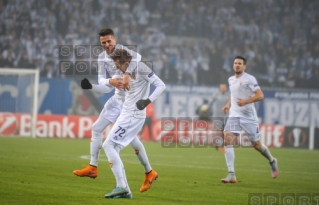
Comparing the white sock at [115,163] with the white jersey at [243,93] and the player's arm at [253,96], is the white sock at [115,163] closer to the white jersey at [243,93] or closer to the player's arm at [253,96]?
the player's arm at [253,96]

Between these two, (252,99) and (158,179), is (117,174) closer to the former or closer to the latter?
(158,179)

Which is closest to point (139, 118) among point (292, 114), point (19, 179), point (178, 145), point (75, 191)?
point (75, 191)

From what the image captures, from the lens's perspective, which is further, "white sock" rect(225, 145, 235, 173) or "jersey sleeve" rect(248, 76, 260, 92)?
"jersey sleeve" rect(248, 76, 260, 92)

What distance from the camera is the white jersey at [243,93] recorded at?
13.6 m

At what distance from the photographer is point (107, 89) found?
10.4m

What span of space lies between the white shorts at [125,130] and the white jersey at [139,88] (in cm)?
9

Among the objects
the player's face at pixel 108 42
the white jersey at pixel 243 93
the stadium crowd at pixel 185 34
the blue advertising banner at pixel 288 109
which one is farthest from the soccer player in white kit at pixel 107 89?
the blue advertising banner at pixel 288 109

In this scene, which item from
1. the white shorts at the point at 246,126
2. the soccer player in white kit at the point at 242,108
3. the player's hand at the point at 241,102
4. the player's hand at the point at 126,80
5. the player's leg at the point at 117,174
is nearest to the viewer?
the player's leg at the point at 117,174

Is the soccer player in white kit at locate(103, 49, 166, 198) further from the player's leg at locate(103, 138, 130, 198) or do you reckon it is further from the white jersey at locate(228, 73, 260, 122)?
the white jersey at locate(228, 73, 260, 122)

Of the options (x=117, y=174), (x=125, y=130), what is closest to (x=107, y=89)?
(x=125, y=130)

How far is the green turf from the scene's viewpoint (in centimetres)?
956

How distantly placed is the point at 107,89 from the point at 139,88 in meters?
0.79

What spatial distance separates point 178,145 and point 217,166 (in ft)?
27.9

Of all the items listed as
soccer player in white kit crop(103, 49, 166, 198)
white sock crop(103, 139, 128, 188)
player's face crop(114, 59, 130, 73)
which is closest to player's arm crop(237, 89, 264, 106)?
soccer player in white kit crop(103, 49, 166, 198)
